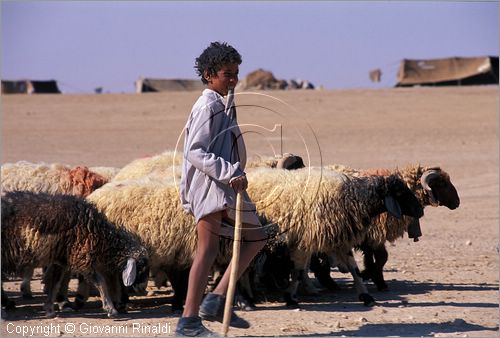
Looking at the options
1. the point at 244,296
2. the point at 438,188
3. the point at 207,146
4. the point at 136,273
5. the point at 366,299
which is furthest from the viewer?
the point at 438,188

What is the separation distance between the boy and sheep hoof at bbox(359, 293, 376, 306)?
2895mm

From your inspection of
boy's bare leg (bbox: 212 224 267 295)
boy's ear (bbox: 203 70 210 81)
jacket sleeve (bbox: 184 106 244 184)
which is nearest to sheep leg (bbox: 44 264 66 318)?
boy's bare leg (bbox: 212 224 267 295)

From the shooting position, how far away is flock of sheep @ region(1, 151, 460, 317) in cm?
938

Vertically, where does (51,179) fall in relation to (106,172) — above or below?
below

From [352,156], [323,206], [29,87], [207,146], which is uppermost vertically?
[29,87]

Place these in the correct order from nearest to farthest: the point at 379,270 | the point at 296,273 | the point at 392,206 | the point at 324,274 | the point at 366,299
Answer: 1. the point at 366,299
2. the point at 296,273
3. the point at 392,206
4. the point at 379,270
5. the point at 324,274

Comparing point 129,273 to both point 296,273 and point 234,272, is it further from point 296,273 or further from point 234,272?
point 234,272

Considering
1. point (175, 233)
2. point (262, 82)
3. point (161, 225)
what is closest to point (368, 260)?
point (175, 233)

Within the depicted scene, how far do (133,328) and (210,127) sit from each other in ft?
7.19

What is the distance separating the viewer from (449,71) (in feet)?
142

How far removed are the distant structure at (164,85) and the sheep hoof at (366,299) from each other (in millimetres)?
34811

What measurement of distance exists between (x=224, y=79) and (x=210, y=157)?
2.12 ft

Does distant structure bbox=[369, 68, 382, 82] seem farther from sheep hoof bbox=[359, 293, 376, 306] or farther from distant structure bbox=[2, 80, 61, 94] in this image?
sheep hoof bbox=[359, 293, 376, 306]

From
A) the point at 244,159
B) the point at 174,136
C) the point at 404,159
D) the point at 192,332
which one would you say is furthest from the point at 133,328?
the point at 174,136
